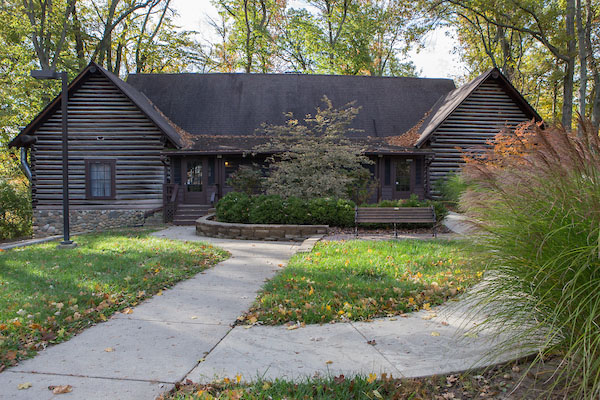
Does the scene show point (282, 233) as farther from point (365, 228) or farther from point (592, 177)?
point (592, 177)

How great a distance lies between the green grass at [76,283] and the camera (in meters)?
4.23

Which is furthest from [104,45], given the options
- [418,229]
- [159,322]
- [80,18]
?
[159,322]

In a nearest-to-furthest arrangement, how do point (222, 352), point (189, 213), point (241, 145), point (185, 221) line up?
point (222, 352) → point (185, 221) → point (189, 213) → point (241, 145)

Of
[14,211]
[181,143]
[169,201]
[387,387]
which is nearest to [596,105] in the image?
[181,143]

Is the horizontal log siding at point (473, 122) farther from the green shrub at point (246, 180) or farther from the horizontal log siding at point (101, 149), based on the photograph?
the horizontal log siding at point (101, 149)

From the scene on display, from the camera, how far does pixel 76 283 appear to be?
597 centimetres

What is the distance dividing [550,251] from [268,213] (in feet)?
33.2

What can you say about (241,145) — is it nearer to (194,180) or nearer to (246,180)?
(246,180)

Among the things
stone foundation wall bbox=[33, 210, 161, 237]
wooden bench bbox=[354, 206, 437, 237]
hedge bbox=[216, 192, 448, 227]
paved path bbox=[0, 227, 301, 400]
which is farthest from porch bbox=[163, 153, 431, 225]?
paved path bbox=[0, 227, 301, 400]

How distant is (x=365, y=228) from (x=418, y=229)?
5.03 ft

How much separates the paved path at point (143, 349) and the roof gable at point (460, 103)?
47.5ft

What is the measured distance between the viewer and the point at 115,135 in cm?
1872

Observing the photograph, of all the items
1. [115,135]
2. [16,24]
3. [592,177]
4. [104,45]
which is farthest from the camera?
[104,45]

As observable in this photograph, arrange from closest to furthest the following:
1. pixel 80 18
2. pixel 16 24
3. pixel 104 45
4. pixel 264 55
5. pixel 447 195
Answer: pixel 447 195
pixel 16 24
pixel 104 45
pixel 80 18
pixel 264 55
